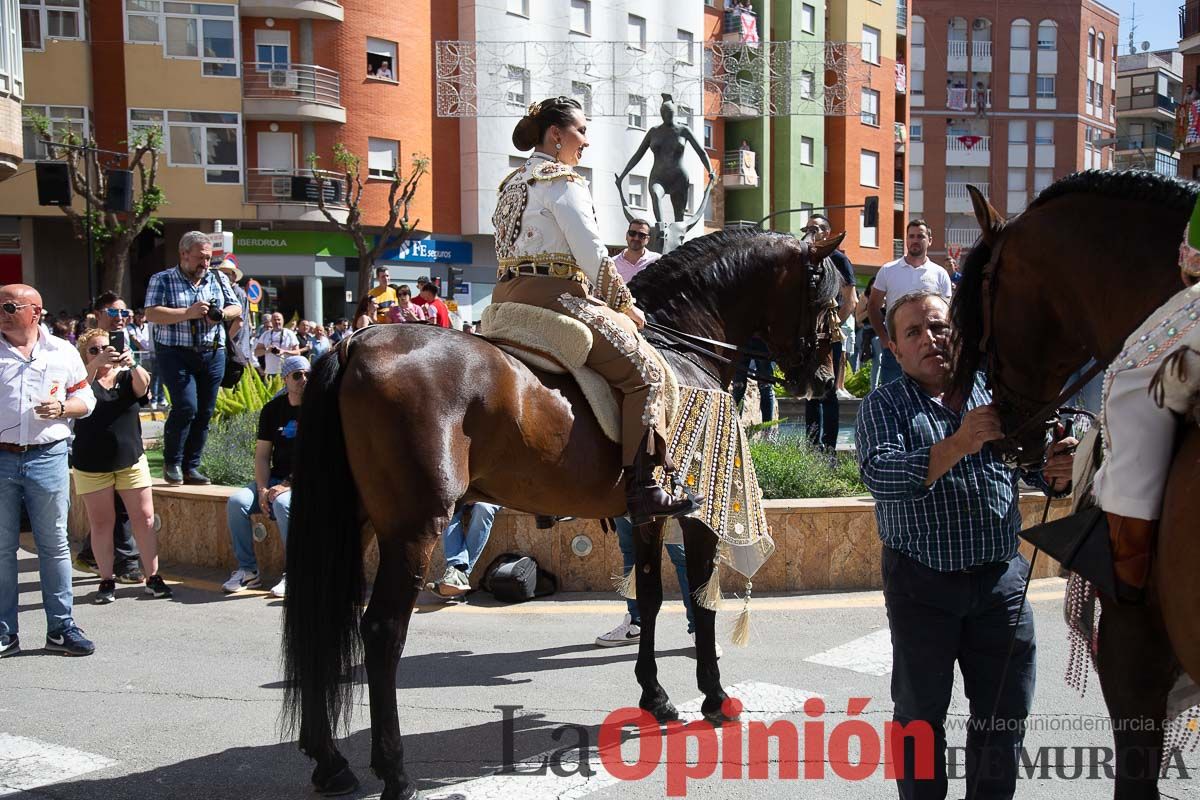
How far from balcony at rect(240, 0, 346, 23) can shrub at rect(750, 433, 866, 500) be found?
31135 millimetres

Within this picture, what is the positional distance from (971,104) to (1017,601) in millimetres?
73294

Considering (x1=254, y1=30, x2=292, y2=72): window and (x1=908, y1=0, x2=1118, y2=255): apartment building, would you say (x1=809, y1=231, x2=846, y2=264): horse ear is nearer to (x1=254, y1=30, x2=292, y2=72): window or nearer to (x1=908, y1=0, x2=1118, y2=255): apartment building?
(x1=254, y1=30, x2=292, y2=72): window

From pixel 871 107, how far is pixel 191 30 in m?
32.2

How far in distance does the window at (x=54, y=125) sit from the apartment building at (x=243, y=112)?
61 millimetres

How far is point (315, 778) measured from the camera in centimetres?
440

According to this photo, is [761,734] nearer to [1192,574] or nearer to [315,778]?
[315,778]

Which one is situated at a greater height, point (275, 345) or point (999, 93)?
point (999, 93)

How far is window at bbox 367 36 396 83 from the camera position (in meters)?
36.5

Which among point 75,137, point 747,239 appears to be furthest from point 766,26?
point 747,239

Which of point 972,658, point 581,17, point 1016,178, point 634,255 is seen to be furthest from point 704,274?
point 1016,178

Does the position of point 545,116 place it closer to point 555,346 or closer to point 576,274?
point 576,274

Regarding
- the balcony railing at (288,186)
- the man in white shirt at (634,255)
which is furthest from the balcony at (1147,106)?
the man in white shirt at (634,255)

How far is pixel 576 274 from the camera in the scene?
5.01m

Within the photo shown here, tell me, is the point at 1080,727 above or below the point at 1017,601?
below
